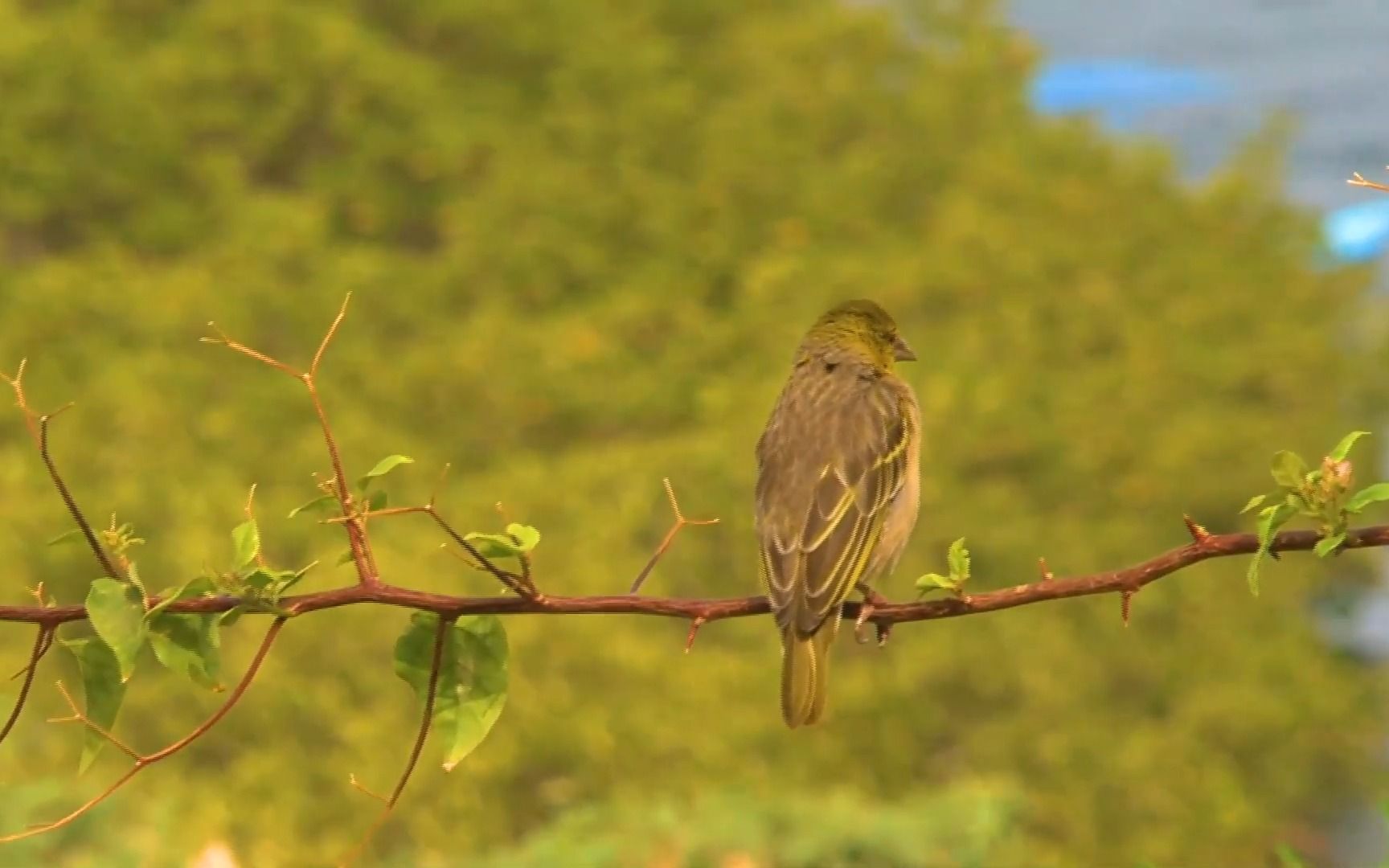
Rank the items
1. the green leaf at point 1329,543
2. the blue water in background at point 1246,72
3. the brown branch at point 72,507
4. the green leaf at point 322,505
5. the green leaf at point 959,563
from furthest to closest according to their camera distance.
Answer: the blue water in background at point 1246,72 → the green leaf at point 959,563 → the green leaf at point 322,505 → the green leaf at point 1329,543 → the brown branch at point 72,507

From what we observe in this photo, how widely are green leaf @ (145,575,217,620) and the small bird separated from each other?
1339 mm

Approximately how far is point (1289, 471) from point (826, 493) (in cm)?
187

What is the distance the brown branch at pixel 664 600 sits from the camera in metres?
2.17

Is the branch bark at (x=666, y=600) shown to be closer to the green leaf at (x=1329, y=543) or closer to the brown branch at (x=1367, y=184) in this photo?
the green leaf at (x=1329, y=543)

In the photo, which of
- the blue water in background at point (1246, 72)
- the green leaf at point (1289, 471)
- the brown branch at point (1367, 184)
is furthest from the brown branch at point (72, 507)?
the blue water in background at point (1246, 72)

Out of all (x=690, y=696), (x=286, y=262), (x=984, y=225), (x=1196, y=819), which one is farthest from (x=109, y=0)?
(x=1196, y=819)

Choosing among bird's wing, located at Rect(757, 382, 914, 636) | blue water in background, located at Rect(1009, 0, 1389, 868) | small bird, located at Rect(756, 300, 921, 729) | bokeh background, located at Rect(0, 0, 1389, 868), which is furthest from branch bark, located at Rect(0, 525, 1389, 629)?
blue water in background, located at Rect(1009, 0, 1389, 868)

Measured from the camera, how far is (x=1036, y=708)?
11.9 m

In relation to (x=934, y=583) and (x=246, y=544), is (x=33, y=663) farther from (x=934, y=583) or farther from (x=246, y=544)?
(x=934, y=583)

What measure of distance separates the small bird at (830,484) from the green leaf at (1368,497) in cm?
132

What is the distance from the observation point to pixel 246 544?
89.8 inches

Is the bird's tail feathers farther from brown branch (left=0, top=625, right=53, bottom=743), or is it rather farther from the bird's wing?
brown branch (left=0, top=625, right=53, bottom=743)

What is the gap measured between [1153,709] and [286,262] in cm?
671

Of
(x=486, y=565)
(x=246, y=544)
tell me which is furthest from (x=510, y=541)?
(x=246, y=544)
